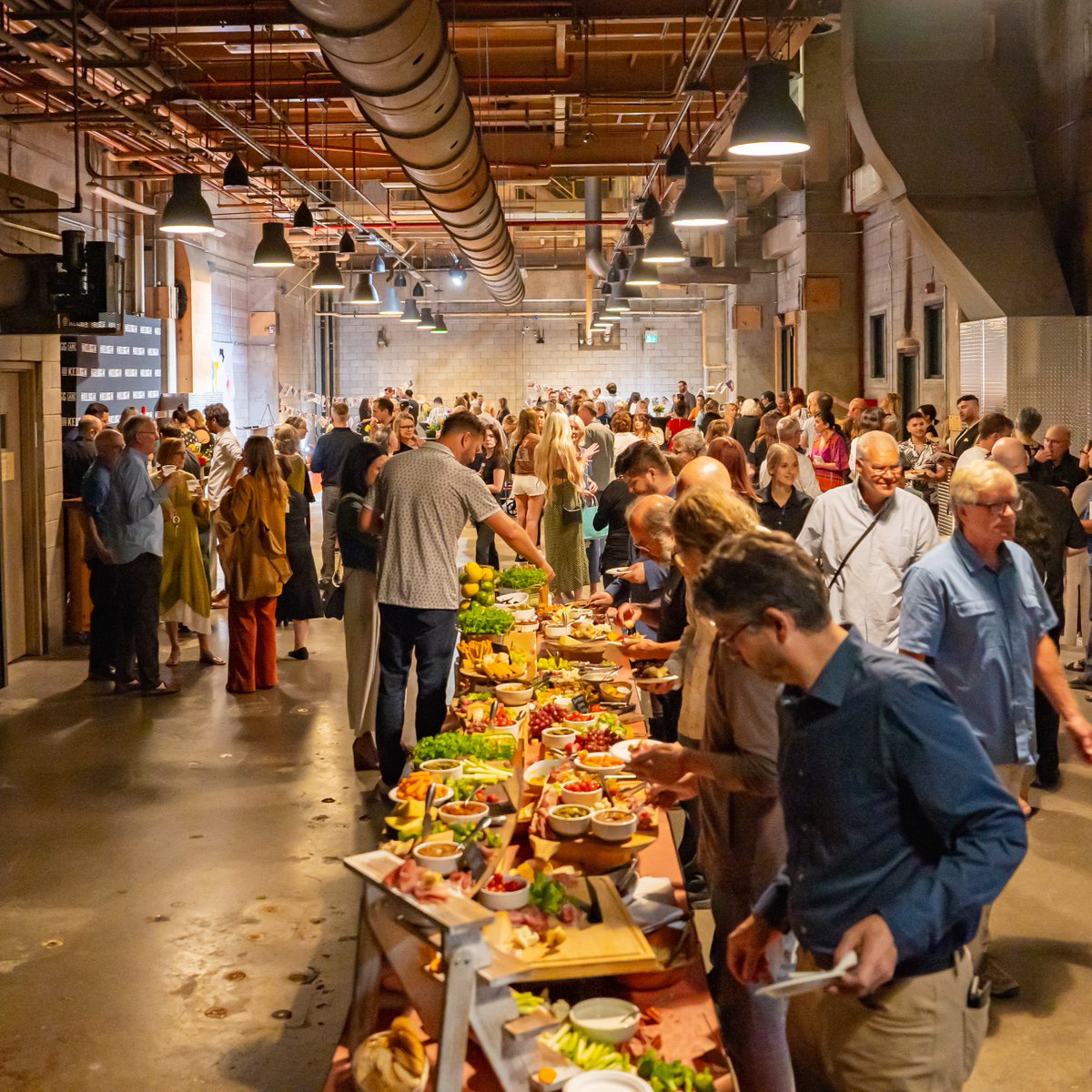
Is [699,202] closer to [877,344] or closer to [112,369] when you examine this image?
[112,369]

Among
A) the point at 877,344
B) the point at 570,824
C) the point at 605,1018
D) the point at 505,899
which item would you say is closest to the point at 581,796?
the point at 570,824

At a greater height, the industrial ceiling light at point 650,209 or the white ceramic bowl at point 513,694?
the industrial ceiling light at point 650,209

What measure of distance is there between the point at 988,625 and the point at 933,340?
10.6 meters

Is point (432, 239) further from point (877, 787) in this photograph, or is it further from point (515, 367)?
point (877, 787)

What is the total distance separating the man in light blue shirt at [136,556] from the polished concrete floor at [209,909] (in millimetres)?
558

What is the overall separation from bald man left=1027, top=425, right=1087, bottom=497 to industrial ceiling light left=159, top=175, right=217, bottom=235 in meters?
5.49

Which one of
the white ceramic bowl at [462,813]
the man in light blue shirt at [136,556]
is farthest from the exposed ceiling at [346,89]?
the white ceramic bowl at [462,813]

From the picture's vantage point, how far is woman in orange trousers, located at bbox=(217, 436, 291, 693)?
7.80m

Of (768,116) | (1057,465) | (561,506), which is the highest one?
(768,116)

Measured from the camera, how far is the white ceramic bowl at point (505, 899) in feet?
8.96

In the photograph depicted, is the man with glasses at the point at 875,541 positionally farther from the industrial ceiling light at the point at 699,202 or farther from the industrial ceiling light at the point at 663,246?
the industrial ceiling light at the point at 663,246

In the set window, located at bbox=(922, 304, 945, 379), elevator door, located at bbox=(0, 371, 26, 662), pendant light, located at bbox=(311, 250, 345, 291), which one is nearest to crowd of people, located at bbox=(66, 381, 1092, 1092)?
elevator door, located at bbox=(0, 371, 26, 662)

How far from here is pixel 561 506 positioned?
342 inches

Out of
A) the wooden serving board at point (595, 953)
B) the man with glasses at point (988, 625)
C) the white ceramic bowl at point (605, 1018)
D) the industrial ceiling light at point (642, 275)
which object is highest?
the industrial ceiling light at point (642, 275)
